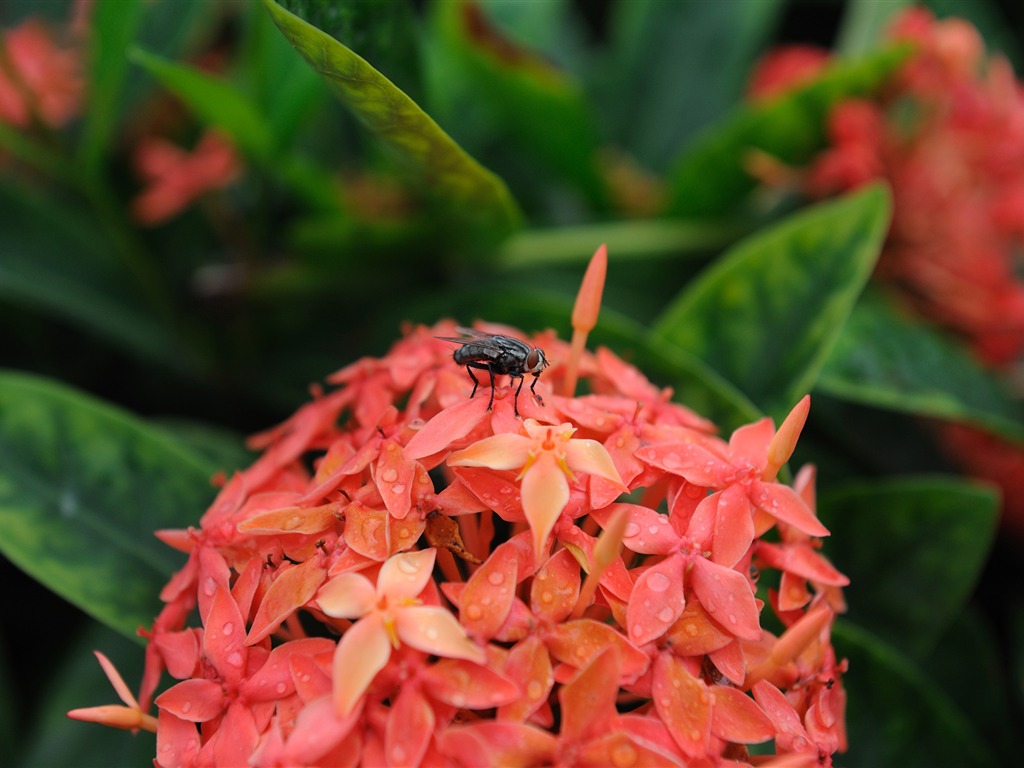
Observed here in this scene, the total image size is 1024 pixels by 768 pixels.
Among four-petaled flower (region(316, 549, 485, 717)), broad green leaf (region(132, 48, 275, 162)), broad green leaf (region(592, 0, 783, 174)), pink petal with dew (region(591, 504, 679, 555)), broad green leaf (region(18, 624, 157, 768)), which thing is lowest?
broad green leaf (region(18, 624, 157, 768))

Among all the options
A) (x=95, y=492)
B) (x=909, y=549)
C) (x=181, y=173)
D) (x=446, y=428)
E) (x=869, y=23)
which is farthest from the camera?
(x=869, y=23)

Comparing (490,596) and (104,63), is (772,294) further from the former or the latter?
(104,63)

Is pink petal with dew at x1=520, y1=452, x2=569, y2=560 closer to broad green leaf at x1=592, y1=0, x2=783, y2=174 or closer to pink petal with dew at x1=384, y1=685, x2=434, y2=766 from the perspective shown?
pink petal with dew at x1=384, y1=685, x2=434, y2=766

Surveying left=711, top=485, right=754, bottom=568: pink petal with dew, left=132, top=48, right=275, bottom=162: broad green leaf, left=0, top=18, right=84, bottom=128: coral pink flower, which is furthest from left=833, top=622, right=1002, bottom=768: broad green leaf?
left=0, top=18, right=84, bottom=128: coral pink flower

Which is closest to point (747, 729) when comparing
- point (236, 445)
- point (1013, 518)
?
point (236, 445)

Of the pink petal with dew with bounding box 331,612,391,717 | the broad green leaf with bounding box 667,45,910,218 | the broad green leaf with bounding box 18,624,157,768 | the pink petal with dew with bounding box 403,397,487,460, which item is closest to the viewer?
the pink petal with dew with bounding box 331,612,391,717

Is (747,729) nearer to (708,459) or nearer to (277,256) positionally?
(708,459)

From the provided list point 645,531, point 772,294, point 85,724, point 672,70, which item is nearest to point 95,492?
point 85,724
